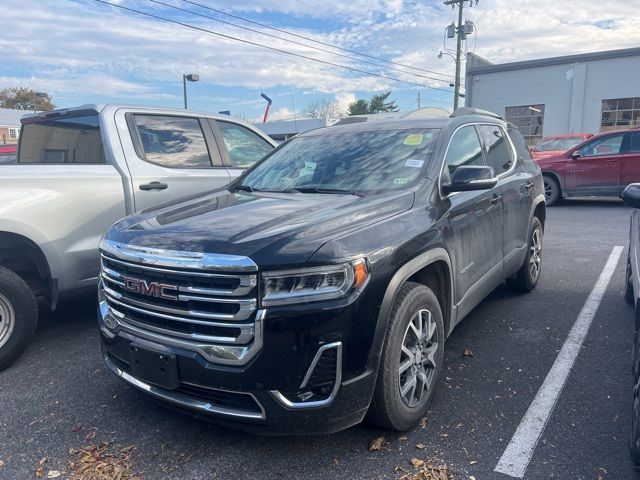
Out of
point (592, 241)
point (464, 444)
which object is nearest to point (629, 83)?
point (592, 241)

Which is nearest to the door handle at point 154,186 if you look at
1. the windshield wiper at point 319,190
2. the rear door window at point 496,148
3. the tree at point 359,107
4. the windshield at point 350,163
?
the windshield at point 350,163

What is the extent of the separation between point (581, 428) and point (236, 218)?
7.57 feet

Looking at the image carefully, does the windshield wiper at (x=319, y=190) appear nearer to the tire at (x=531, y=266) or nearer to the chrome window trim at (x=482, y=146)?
the chrome window trim at (x=482, y=146)

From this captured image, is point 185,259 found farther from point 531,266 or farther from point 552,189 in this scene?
point 552,189

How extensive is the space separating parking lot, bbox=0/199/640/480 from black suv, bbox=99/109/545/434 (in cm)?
26

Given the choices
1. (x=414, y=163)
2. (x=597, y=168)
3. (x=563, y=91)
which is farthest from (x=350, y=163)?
(x=563, y=91)

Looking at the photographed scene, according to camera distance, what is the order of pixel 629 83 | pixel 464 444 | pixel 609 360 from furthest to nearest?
pixel 629 83 → pixel 609 360 → pixel 464 444

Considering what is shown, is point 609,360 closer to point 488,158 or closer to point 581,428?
point 581,428

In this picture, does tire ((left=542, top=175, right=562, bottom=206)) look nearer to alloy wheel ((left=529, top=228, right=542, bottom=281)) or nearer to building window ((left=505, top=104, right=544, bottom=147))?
alloy wheel ((left=529, top=228, right=542, bottom=281))

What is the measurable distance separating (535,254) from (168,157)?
155 inches

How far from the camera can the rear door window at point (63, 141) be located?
4668 mm

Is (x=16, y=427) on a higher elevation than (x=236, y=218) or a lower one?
lower

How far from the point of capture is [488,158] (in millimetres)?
4469

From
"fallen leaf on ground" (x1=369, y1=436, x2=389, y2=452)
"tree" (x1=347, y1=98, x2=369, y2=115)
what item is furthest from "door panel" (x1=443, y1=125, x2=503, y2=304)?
"tree" (x1=347, y1=98, x2=369, y2=115)
